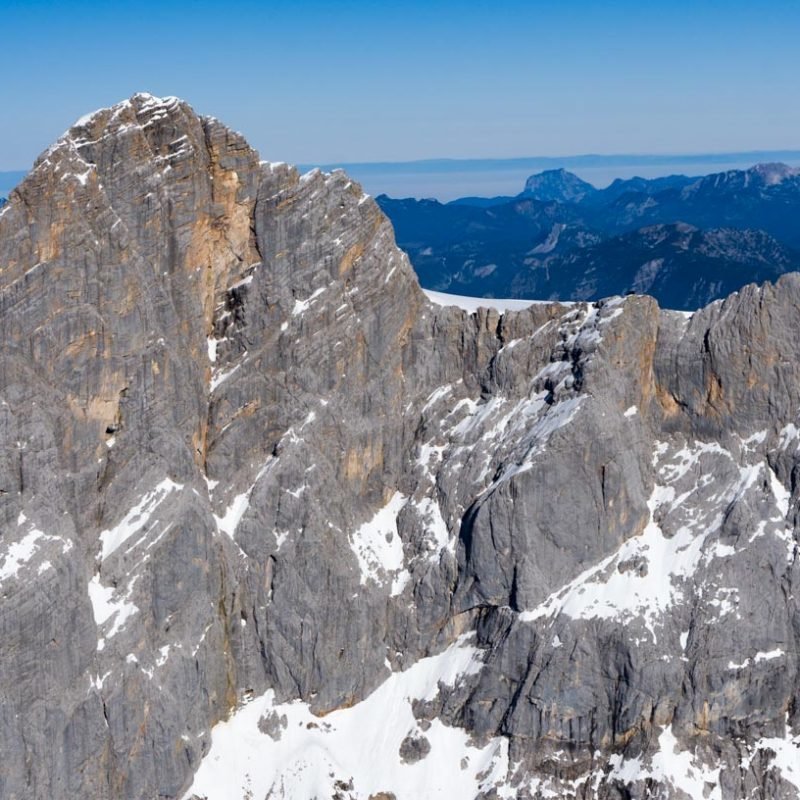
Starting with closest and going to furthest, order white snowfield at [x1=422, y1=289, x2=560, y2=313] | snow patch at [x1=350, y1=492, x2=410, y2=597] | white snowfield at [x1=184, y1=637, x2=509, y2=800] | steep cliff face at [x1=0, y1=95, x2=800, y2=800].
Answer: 1. steep cliff face at [x1=0, y1=95, x2=800, y2=800]
2. white snowfield at [x1=184, y1=637, x2=509, y2=800]
3. snow patch at [x1=350, y1=492, x2=410, y2=597]
4. white snowfield at [x1=422, y1=289, x2=560, y2=313]

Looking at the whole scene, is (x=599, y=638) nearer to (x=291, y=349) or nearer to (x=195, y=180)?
(x=291, y=349)

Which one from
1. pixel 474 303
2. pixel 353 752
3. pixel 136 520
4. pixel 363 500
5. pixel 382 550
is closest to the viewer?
pixel 136 520

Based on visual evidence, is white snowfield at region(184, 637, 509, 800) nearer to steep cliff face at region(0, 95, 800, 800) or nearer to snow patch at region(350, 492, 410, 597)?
steep cliff face at region(0, 95, 800, 800)

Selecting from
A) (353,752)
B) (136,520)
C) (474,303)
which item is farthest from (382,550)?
(474,303)

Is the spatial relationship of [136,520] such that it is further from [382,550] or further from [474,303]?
[474,303]

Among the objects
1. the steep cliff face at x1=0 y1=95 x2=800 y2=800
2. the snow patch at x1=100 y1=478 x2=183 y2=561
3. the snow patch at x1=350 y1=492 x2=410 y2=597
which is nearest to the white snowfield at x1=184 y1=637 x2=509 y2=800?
the steep cliff face at x1=0 y1=95 x2=800 y2=800

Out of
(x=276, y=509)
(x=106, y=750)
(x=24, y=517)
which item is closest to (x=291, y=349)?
(x=276, y=509)
